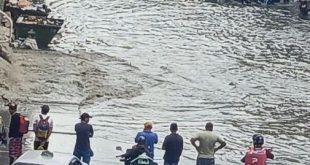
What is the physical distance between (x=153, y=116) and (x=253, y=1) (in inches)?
1085

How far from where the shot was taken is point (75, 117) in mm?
22281

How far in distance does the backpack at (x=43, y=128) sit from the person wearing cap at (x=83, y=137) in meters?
0.63

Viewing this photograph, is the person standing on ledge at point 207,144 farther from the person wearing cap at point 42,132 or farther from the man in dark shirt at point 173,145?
the person wearing cap at point 42,132

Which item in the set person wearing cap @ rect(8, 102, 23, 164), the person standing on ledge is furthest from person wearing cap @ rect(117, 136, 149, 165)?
person wearing cap @ rect(8, 102, 23, 164)

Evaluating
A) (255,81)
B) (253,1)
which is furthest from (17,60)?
(253,1)

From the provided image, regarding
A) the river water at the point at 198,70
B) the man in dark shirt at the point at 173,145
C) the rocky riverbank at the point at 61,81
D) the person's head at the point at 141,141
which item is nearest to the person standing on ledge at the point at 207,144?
the man in dark shirt at the point at 173,145

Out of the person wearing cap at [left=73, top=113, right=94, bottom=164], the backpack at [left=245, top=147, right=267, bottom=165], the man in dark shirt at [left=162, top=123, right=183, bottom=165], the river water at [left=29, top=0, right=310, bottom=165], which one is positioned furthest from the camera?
the river water at [left=29, top=0, right=310, bottom=165]

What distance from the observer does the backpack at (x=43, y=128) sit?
15.9 meters

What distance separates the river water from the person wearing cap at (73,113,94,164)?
213 centimetres

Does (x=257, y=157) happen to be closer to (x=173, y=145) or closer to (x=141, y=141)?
(x=173, y=145)

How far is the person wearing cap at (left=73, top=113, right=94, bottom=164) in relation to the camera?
51.2 ft

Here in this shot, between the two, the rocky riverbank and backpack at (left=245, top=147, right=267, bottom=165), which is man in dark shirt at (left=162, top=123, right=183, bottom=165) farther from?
the rocky riverbank

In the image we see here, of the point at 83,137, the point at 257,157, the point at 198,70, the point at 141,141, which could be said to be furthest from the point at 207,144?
the point at 198,70

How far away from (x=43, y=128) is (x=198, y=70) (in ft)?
52.2
